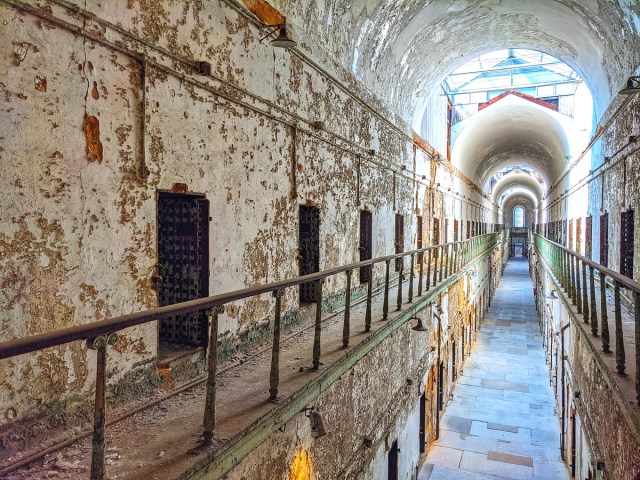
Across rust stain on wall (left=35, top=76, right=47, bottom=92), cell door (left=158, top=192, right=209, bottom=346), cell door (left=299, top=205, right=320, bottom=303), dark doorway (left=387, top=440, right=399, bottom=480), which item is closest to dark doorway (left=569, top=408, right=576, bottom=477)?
dark doorway (left=387, top=440, right=399, bottom=480)

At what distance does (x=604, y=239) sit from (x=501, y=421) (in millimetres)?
5393

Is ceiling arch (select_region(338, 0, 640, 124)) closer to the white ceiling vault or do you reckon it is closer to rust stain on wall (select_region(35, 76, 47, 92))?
the white ceiling vault

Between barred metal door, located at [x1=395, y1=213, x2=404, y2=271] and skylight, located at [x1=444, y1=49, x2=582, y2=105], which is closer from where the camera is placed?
barred metal door, located at [x1=395, y1=213, x2=404, y2=271]

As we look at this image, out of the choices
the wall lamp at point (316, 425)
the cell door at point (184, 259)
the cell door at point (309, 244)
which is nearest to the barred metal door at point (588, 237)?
the cell door at point (309, 244)

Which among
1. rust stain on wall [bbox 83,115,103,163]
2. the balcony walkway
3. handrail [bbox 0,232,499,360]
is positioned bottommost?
the balcony walkway

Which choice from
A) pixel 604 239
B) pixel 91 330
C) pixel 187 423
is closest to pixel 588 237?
pixel 604 239

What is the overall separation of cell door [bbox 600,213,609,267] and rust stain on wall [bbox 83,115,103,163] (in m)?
9.11

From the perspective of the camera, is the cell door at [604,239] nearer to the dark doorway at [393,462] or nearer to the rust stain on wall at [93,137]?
the dark doorway at [393,462]

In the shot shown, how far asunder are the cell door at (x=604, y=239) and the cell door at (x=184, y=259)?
26.6 feet

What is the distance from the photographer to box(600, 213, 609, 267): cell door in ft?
29.6

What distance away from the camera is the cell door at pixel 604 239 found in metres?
9.03

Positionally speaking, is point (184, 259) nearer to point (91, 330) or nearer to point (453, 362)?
point (91, 330)

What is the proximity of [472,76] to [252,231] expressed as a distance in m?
16.8

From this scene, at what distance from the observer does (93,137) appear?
293 centimetres
